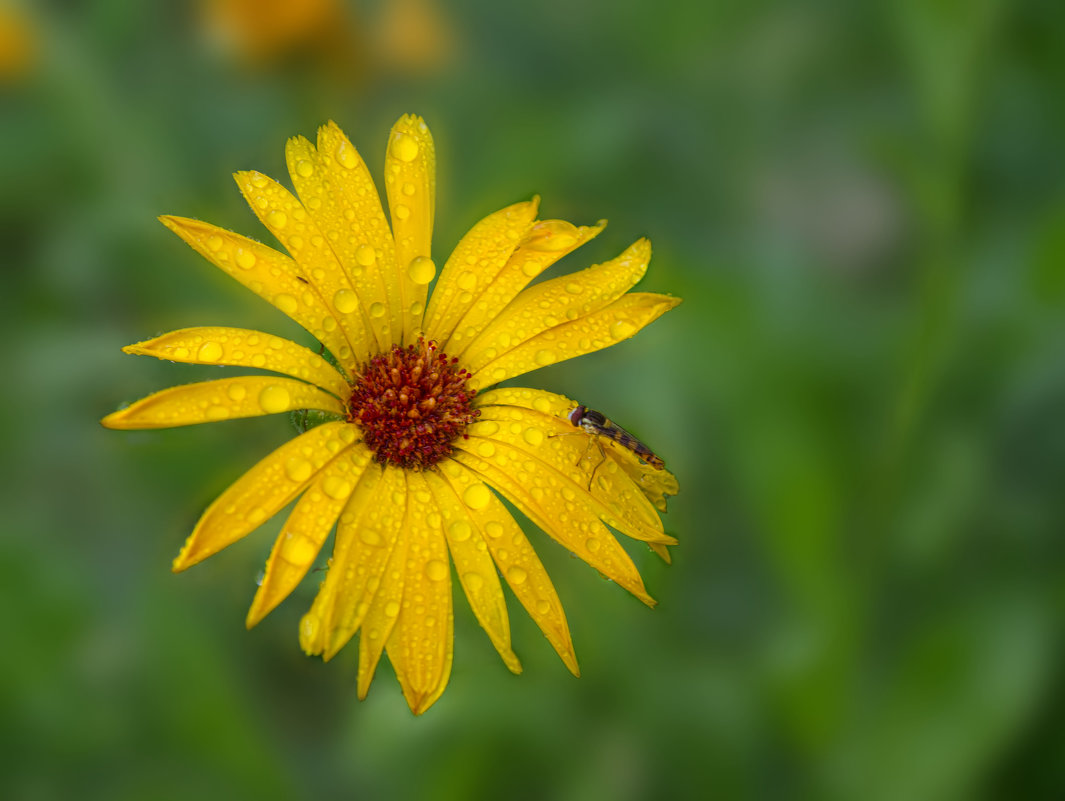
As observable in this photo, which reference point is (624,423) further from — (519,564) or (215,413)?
(215,413)

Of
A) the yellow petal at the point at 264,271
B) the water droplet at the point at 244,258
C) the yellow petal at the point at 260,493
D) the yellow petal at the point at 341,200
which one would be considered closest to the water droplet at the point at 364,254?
the yellow petal at the point at 341,200

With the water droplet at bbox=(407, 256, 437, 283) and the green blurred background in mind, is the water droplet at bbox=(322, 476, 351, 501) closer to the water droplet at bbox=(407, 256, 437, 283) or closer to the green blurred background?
the green blurred background

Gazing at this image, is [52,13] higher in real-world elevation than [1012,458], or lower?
higher

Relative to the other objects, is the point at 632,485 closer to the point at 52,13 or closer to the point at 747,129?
the point at 747,129

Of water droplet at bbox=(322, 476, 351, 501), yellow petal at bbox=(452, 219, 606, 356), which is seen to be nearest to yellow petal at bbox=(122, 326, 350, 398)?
water droplet at bbox=(322, 476, 351, 501)

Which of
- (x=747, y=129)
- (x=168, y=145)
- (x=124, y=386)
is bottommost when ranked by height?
(x=124, y=386)

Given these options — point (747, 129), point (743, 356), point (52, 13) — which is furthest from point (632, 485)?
point (52, 13)

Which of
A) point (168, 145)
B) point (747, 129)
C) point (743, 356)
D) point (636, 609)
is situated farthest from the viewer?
point (747, 129)

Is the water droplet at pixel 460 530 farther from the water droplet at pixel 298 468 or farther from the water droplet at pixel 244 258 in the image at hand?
the water droplet at pixel 244 258
